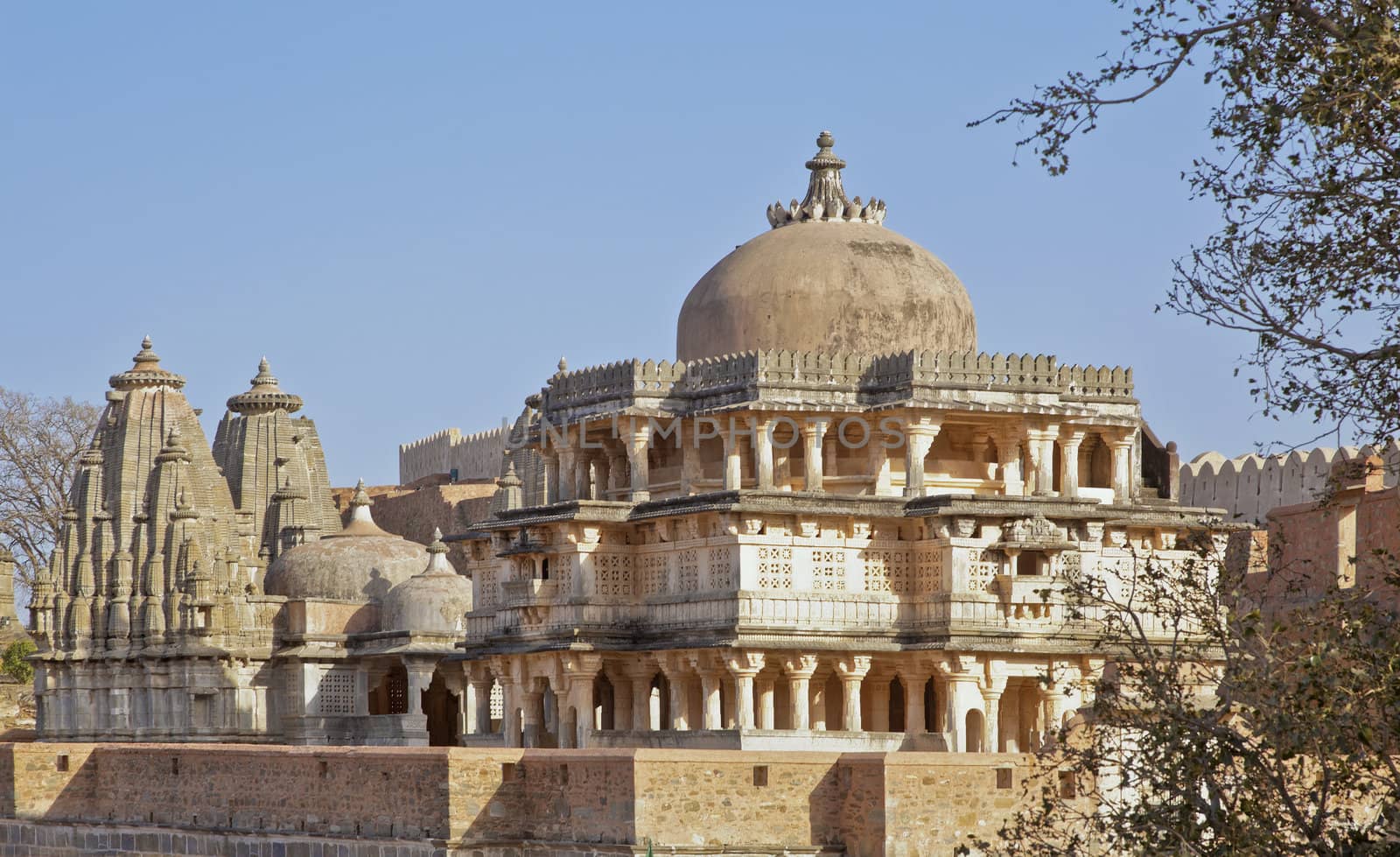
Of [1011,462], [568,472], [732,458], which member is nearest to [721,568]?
[732,458]

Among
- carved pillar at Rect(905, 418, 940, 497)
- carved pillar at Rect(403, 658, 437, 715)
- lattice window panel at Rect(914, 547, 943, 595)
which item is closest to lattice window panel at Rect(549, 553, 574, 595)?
carved pillar at Rect(905, 418, 940, 497)

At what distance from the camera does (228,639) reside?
169 ft

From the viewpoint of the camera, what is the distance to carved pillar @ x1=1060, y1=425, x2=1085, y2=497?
35812mm

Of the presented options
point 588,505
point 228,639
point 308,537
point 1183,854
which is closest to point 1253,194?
point 1183,854

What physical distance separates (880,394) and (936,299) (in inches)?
96.5

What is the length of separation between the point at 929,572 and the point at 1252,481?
614 inches

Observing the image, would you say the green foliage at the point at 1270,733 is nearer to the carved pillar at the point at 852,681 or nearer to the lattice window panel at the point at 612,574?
the carved pillar at the point at 852,681

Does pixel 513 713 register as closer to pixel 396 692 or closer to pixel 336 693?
pixel 336 693

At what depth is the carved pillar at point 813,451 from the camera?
34.8 metres

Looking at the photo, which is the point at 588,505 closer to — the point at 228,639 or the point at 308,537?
the point at 228,639

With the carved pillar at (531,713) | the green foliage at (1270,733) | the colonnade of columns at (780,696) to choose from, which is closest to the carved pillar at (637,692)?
the colonnade of columns at (780,696)

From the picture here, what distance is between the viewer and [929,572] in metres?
34.0

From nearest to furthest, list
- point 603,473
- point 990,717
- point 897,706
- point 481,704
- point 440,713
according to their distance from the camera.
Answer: point 990,717, point 897,706, point 603,473, point 481,704, point 440,713

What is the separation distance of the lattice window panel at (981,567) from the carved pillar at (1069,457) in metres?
2.48
